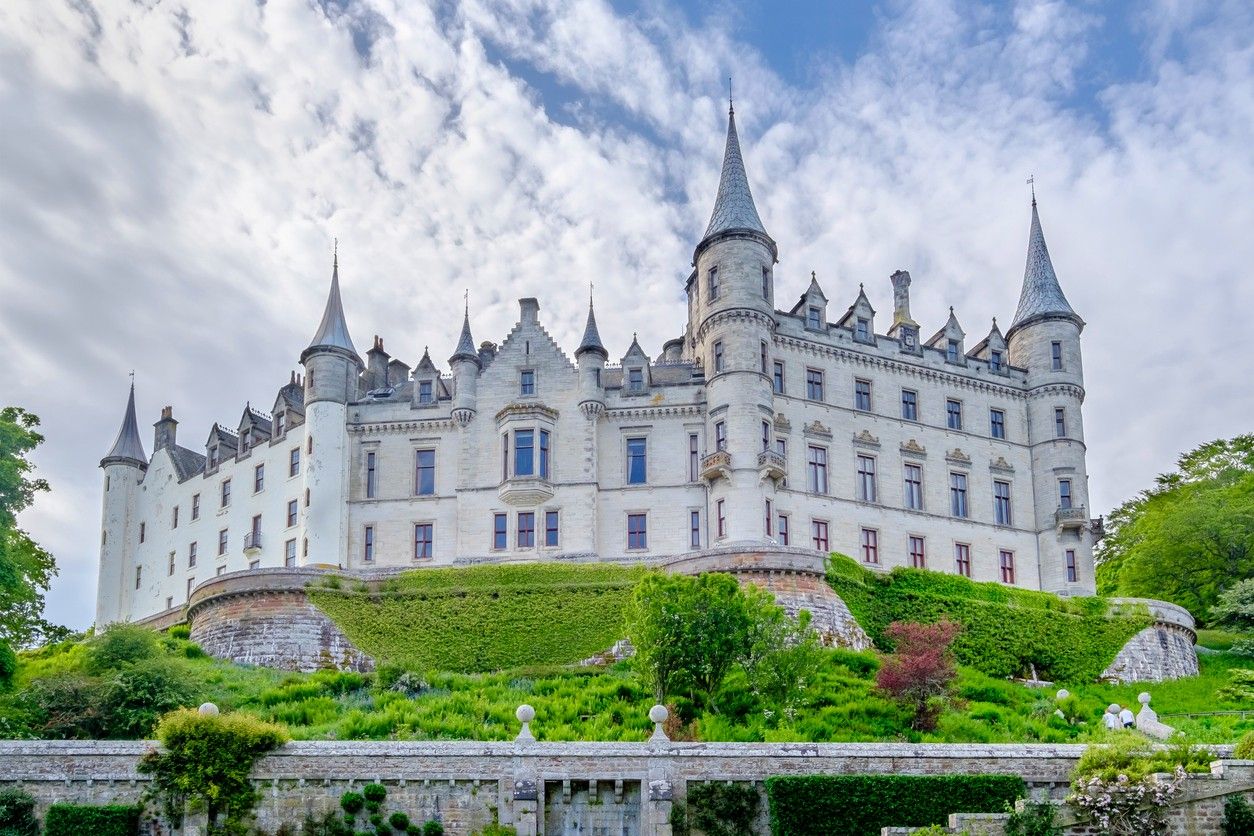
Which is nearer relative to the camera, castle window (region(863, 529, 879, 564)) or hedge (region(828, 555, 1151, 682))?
hedge (region(828, 555, 1151, 682))

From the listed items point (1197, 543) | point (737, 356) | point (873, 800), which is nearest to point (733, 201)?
point (737, 356)

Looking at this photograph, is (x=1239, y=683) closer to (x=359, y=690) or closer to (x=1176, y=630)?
(x=1176, y=630)

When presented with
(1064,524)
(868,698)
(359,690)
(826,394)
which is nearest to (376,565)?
(359,690)

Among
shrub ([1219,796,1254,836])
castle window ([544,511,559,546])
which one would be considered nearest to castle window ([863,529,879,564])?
castle window ([544,511,559,546])

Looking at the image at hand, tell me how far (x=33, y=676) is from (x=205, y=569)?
22937 mm

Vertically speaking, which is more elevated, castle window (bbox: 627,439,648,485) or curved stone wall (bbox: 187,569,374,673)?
castle window (bbox: 627,439,648,485)

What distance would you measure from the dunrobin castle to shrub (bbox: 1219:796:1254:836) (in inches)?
1011

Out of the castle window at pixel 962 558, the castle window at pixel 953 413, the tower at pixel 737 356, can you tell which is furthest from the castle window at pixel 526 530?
the castle window at pixel 953 413

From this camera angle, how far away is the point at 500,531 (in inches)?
2292

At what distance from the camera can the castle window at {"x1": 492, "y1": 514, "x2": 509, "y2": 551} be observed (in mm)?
57938

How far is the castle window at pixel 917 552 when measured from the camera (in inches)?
2410

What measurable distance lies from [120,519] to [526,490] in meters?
27.2

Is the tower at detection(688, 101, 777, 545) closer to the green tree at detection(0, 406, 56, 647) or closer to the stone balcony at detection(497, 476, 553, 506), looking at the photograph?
the stone balcony at detection(497, 476, 553, 506)

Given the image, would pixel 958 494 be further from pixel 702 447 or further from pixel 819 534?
pixel 702 447
